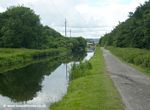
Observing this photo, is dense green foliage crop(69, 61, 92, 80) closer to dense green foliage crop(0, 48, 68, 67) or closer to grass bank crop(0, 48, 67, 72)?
grass bank crop(0, 48, 67, 72)

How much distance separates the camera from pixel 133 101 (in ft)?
53.5

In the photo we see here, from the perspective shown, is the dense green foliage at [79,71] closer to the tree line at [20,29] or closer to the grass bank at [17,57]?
the grass bank at [17,57]

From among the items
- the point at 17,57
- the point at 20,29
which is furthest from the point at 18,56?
the point at 20,29

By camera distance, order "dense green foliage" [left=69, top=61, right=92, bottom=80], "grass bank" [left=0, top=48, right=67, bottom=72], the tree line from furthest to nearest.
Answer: the tree line
"grass bank" [left=0, top=48, right=67, bottom=72]
"dense green foliage" [left=69, top=61, right=92, bottom=80]

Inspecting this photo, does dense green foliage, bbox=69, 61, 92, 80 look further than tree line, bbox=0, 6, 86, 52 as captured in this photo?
No

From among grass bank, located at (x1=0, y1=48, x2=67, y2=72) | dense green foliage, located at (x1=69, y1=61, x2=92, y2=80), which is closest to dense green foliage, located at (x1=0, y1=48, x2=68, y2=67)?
grass bank, located at (x1=0, y1=48, x2=67, y2=72)

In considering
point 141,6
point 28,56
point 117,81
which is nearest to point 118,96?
point 117,81

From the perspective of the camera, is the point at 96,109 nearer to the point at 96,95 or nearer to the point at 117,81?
the point at 96,95

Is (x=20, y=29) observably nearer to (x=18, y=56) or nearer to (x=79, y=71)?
(x=18, y=56)

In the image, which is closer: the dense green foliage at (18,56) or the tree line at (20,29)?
the dense green foliage at (18,56)

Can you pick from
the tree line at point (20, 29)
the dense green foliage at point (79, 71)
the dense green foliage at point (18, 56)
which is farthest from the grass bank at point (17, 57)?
the dense green foliage at point (79, 71)

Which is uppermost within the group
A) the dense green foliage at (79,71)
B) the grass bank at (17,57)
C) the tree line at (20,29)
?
the tree line at (20,29)

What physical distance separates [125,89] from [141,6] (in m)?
45.0

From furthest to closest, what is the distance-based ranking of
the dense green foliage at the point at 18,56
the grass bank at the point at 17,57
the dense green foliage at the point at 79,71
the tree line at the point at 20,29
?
the tree line at the point at 20,29
the dense green foliage at the point at 18,56
the grass bank at the point at 17,57
the dense green foliage at the point at 79,71
